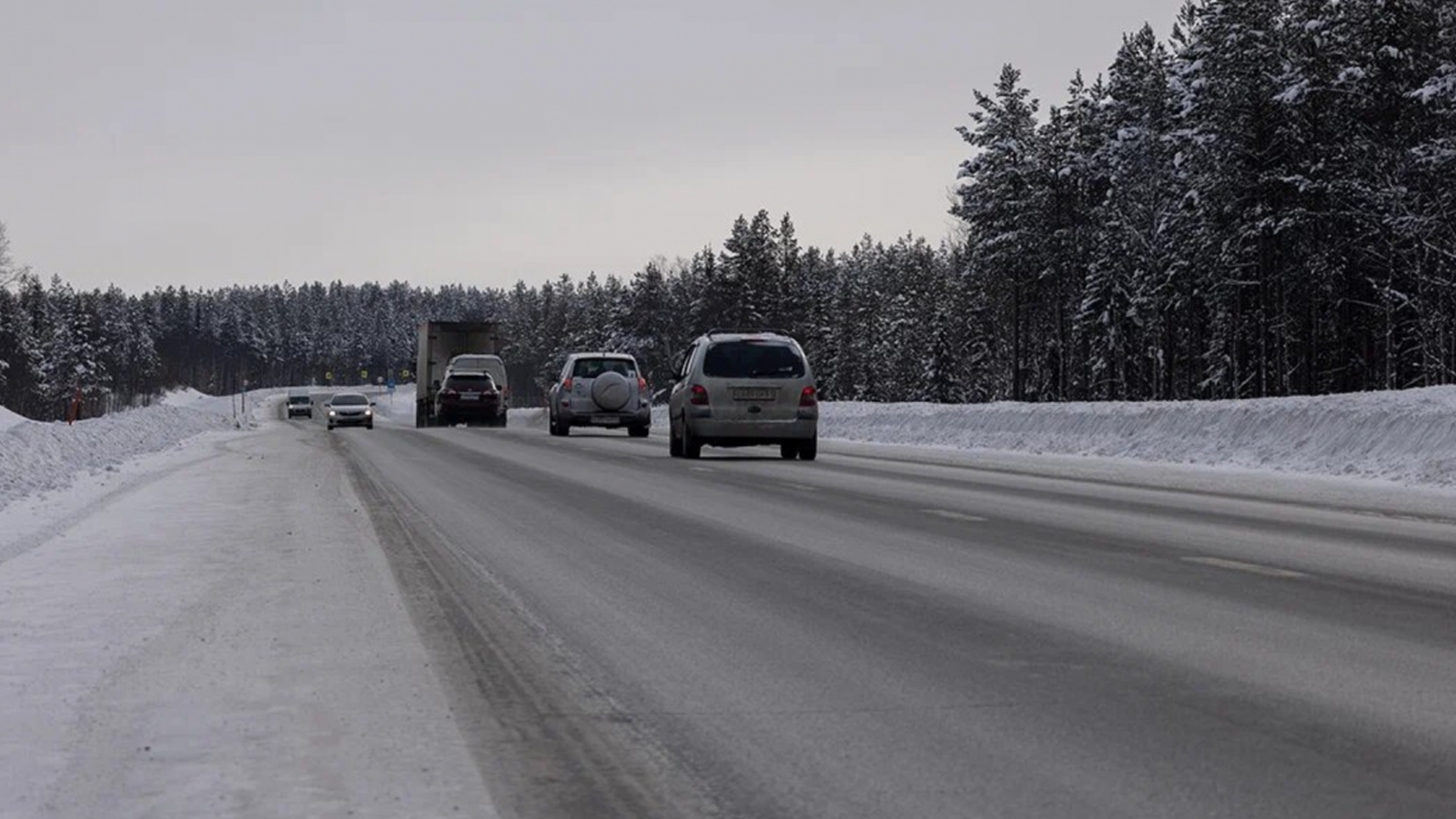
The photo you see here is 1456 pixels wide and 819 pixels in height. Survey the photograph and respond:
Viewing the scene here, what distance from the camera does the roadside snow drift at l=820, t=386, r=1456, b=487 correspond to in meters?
19.8

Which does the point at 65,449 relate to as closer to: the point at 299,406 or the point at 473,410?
the point at 473,410

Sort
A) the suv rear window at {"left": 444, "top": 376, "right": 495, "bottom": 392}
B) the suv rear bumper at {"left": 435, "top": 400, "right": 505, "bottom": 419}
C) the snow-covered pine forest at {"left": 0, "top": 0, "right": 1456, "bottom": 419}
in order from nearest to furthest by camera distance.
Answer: the suv rear window at {"left": 444, "top": 376, "right": 495, "bottom": 392} → the suv rear bumper at {"left": 435, "top": 400, "right": 505, "bottom": 419} → the snow-covered pine forest at {"left": 0, "top": 0, "right": 1456, "bottom": 419}

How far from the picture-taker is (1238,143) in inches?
2392

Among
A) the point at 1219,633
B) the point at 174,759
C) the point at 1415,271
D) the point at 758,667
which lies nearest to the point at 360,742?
the point at 174,759

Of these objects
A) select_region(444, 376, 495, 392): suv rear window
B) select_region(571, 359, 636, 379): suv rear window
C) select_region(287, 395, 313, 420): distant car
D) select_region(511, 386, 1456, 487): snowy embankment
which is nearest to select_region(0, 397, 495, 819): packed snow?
select_region(511, 386, 1456, 487): snowy embankment

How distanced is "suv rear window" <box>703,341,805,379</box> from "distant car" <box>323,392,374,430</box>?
116ft

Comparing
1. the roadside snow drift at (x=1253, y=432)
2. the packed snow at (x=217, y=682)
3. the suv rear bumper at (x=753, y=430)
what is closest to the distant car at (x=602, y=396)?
the roadside snow drift at (x=1253, y=432)

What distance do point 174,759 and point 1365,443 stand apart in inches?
765

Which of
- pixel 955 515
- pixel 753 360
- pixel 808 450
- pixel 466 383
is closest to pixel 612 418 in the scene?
pixel 466 383

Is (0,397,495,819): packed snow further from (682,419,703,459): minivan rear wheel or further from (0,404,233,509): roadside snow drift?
(682,419,703,459): minivan rear wheel

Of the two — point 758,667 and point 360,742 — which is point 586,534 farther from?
point 360,742

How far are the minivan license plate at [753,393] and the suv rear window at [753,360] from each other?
0.19m

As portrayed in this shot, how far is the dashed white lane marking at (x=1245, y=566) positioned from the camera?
30.6 ft

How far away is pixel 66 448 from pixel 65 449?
0.21 metres
